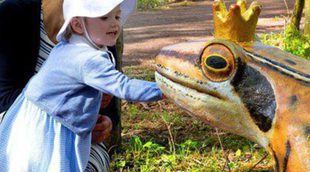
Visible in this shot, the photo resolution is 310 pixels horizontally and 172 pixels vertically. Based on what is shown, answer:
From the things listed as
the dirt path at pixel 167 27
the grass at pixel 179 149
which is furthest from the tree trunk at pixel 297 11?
the grass at pixel 179 149

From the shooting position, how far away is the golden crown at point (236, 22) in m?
2.19

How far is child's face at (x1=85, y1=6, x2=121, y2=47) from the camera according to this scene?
2.37 m

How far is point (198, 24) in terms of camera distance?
12.7 meters

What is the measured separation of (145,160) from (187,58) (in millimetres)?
2068

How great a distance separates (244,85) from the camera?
2.18 metres

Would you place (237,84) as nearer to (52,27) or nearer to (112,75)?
(112,75)

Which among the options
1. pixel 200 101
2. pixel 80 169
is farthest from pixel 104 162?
pixel 200 101

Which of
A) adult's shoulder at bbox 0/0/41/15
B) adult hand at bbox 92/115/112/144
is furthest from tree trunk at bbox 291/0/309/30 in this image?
adult hand at bbox 92/115/112/144

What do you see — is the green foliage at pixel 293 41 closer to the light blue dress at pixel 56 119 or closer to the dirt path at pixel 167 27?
the dirt path at pixel 167 27

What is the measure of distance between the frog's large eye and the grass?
1.40m

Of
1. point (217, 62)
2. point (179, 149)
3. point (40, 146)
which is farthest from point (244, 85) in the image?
point (179, 149)

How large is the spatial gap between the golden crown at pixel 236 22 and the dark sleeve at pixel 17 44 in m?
1.10

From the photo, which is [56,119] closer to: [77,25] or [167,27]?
[77,25]

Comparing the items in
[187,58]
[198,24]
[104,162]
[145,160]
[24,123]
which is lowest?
[198,24]
